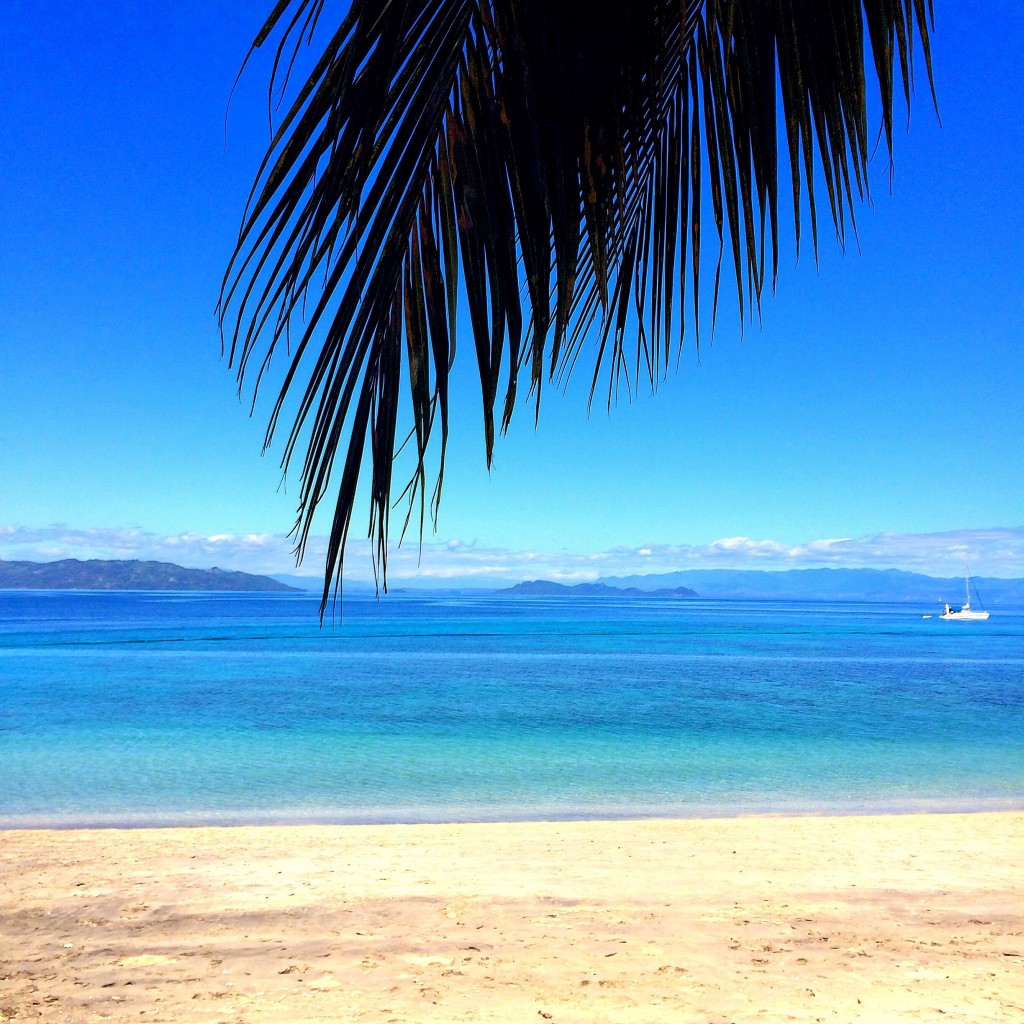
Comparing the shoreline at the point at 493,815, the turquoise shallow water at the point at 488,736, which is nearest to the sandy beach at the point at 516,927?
the shoreline at the point at 493,815

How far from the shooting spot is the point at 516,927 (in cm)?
593

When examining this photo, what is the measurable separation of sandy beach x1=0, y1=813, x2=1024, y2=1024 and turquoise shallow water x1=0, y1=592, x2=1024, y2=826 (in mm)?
3260

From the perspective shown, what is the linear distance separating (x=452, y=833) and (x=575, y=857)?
189cm

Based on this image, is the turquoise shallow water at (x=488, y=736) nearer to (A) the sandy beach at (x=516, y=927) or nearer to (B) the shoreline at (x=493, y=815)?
(B) the shoreline at (x=493, y=815)

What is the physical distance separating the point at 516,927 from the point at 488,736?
12.9m

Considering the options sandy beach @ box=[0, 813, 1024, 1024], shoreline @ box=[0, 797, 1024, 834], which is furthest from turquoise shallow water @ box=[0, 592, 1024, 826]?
sandy beach @ box=[0, 813, 1024, 1024]

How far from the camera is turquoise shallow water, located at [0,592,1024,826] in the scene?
41.0 feet

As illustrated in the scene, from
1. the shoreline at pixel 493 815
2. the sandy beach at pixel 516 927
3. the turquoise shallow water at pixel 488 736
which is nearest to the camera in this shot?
the sandy beach at pixel 516 927

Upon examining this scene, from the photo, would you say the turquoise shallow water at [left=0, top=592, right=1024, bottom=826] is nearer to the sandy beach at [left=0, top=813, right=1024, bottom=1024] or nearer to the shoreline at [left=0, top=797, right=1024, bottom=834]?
the shoreline at [left=0, top=797, right=1024, bottom=834]

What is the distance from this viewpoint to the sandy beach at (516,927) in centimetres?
466

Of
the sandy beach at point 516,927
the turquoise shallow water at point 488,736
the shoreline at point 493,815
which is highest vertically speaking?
the sandy beach at point 516,927

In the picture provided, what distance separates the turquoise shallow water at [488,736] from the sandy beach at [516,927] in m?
3.26

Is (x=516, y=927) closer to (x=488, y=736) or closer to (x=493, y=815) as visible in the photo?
(x=493, y=815)

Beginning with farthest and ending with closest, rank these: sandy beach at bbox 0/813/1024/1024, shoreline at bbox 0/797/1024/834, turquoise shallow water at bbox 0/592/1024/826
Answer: turquoise shallow water at bbox 0/592/1024/826 → shoreline at bbox 0/797/1024/834 → sandy beach at bbox 0/813/1024/1024
